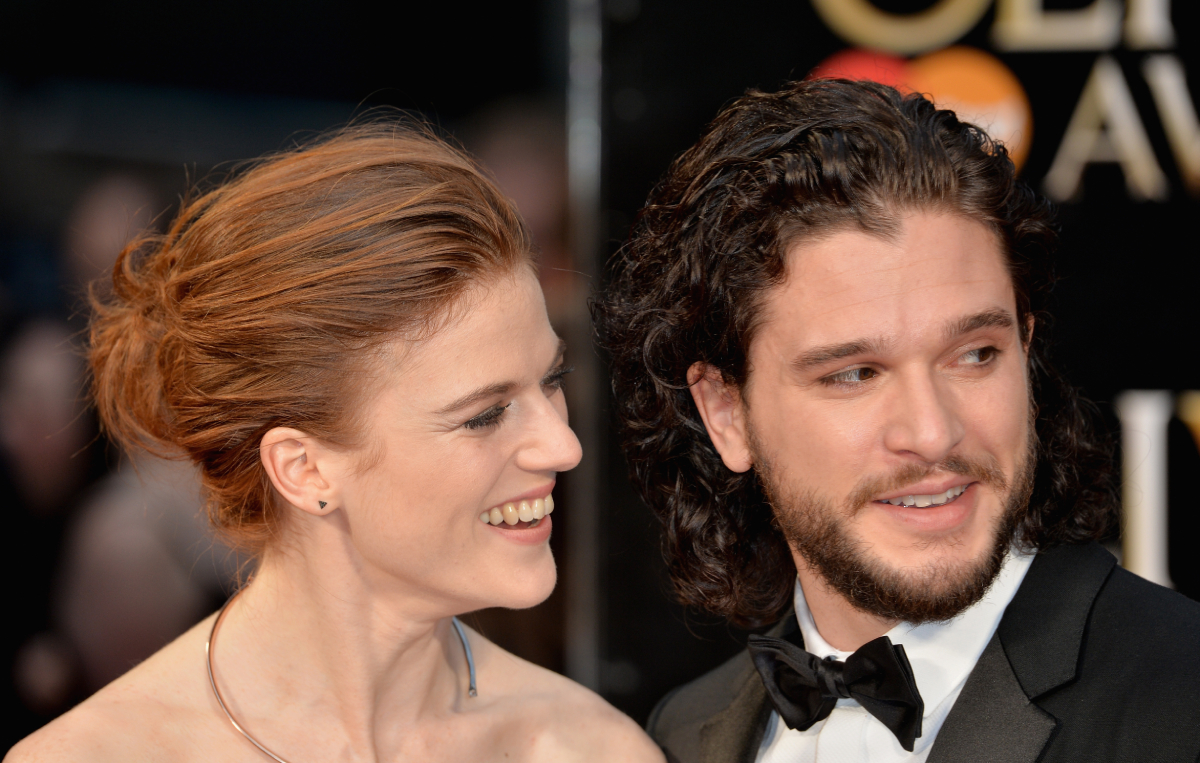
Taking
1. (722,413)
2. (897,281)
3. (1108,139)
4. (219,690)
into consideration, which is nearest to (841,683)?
(722,413)

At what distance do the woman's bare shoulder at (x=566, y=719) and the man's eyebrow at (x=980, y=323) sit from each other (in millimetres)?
1187

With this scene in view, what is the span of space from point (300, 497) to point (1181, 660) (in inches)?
65.8

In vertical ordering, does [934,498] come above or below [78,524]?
above

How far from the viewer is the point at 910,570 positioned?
2115 millimetres

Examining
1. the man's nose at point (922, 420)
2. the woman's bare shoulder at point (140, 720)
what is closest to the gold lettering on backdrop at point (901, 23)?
the man's nose at point (922, 420)

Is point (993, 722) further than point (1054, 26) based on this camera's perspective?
No

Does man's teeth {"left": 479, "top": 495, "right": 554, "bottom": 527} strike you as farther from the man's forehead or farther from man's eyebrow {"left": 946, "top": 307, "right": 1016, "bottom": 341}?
man's eyebrow {"left": 946, "top": 307, "right": 1016, "bottom": 341}

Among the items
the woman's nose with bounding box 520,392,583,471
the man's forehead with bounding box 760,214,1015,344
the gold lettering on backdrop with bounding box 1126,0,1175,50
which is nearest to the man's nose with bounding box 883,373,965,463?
the man's forehead with bounding box 760,214,1015,344

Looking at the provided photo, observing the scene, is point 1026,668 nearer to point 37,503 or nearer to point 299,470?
point 299,470

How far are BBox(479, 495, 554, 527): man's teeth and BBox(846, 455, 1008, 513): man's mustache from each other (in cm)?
67

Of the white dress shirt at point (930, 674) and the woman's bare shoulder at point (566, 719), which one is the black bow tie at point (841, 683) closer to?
the white dress shirt at point (930, 674)

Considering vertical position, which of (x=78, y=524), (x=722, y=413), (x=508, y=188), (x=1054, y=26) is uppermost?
(x=1054, y=26)

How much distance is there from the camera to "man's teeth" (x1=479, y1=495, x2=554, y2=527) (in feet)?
7.56

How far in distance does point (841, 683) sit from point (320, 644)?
111cm
